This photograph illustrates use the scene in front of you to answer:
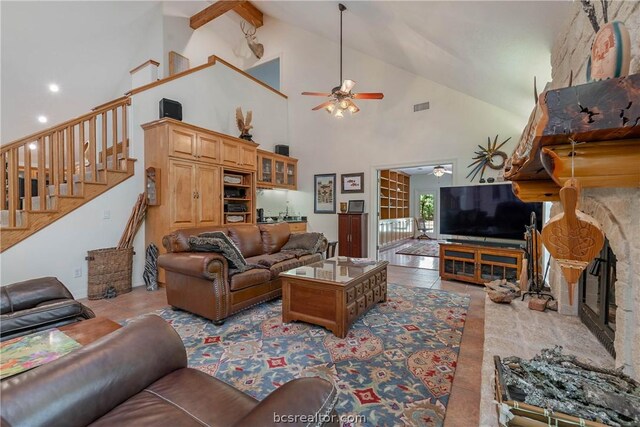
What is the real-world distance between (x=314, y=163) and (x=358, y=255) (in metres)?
2.43

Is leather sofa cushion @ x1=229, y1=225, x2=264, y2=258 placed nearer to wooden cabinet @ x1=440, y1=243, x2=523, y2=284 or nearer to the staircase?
the staircase

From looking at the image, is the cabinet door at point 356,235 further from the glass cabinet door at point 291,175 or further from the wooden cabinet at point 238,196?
the wooden cabinet at point 238,196

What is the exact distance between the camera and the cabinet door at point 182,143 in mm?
3955

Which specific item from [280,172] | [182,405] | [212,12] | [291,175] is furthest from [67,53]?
[182,405]

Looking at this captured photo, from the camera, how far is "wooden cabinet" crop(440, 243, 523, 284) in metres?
3.70

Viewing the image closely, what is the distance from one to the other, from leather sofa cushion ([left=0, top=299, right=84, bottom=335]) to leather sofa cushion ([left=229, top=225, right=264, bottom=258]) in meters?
2.09

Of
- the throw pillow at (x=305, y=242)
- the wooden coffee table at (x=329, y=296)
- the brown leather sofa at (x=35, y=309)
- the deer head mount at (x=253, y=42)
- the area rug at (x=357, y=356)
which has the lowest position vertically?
the area rug at (x=357, y=356)

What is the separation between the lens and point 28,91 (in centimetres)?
464

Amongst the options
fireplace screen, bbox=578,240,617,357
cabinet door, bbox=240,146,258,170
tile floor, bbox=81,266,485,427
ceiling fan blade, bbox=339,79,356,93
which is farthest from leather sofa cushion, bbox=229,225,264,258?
fireplace screen, bbox=578,240,617,357

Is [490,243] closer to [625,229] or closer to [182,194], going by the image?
[625,229]

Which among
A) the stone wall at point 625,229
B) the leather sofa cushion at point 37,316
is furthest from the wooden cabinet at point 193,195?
the stone wall at point 625,229

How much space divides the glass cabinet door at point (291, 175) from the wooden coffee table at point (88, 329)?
516 cm

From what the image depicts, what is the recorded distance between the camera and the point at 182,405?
0.98 meters

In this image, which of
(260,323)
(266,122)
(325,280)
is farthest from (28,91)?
(325,280)
